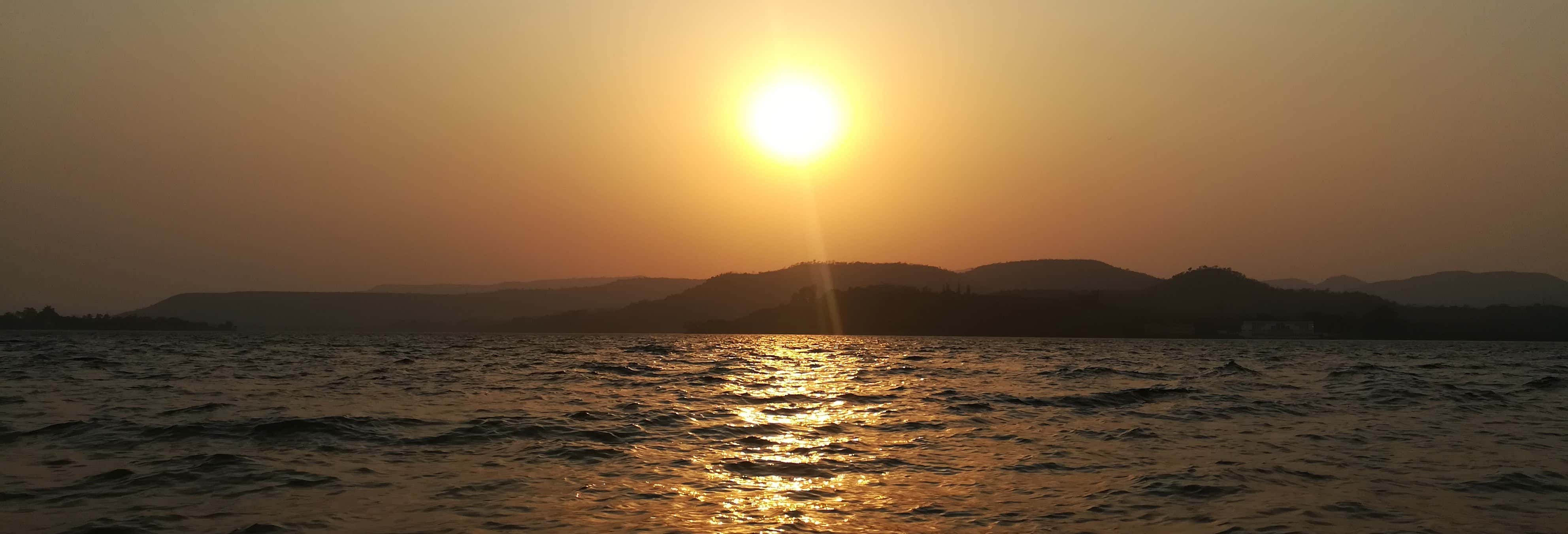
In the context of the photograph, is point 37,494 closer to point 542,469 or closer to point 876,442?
point 542,469

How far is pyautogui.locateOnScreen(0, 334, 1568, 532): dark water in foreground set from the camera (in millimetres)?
16562

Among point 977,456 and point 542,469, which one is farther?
point 977,456

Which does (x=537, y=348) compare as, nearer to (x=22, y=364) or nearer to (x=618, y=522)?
(x=22, y=364)

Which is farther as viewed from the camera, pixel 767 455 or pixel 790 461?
pixel 767 455

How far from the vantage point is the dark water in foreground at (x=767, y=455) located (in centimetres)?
1656

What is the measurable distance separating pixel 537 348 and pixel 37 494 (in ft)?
317

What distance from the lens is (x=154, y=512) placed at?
16.3 metres

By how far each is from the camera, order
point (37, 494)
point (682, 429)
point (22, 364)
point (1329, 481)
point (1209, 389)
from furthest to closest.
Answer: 1. point (22, 364)
2. point (1209, 389)
3. point (682, 429)
4. point (1329, 481)
5. point (37, 494)

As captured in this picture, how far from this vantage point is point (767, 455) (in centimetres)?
2303

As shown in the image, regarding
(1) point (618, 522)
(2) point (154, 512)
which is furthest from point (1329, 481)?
(2) point (154, 512)

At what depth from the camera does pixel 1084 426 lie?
29500 millimetres

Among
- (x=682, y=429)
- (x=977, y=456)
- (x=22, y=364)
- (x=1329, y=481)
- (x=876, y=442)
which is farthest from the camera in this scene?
(x=22, y=364)

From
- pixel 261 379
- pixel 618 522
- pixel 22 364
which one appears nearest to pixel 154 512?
pixel 618 522

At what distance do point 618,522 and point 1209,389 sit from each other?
1482 inches
